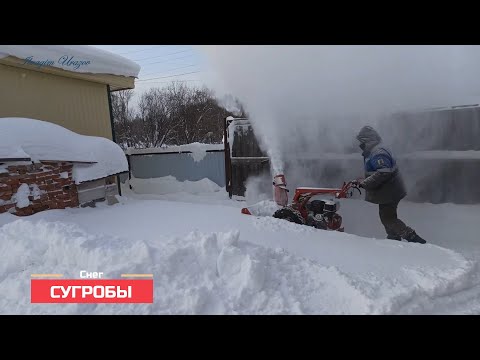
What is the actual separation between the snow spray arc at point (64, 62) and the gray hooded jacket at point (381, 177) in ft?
22.1

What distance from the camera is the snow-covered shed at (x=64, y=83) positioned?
6.57 meters

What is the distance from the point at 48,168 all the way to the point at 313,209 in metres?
4.04

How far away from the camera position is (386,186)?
173 inches

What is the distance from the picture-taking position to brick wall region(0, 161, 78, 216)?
14.2 ft

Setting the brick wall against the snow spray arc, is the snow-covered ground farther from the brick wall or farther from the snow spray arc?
the snow spray arc

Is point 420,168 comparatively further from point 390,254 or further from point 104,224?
point 104,224

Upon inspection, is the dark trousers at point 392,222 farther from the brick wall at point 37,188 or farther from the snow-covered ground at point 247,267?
the brick wall at point 37,188

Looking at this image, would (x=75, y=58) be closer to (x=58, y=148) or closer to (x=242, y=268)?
(x=58, y=148)

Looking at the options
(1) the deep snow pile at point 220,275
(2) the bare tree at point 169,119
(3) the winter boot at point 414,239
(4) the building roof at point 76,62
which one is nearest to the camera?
(1) the deep snow pile at point 220,275

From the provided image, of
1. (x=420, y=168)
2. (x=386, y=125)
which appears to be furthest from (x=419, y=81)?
(x=420, y=168)

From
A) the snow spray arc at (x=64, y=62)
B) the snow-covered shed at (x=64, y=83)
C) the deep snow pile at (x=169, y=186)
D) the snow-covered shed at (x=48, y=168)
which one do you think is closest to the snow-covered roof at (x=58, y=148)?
the snow-covered shed at (x=48, y=168)

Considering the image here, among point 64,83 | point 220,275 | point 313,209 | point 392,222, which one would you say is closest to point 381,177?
point 392,222

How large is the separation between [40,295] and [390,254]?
3.35 m

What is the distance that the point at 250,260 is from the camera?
8.75ft
